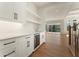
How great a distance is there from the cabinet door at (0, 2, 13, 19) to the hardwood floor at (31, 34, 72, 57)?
152cm

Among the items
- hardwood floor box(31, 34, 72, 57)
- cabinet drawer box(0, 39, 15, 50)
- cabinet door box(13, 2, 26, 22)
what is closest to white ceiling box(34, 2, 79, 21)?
cabinet door box(13, 2, 26, 22)

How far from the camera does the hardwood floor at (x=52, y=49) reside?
10.4 ft

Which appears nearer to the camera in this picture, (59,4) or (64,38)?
(59,4)

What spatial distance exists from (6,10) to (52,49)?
2033 millimetres

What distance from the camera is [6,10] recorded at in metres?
2.25

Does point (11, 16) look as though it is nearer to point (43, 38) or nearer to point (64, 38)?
point (43, 38)

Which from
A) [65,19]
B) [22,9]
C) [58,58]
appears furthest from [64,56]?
[22,9]

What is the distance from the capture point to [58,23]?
3.34 meters

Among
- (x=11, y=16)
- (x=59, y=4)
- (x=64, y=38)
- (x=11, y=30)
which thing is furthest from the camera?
(x=64, y=38)

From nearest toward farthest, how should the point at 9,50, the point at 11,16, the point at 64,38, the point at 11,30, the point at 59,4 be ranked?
1. the point at 9,50
2. the point at 11,16
3. the point at 11,30
4. the point at 59,4
5. the point at 64,38

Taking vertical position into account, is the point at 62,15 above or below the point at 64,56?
above

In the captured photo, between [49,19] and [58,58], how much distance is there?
137 centimetres

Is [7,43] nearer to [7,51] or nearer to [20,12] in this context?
[7,51]

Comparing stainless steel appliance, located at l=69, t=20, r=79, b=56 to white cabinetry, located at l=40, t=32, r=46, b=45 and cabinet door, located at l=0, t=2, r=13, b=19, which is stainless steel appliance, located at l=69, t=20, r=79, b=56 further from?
cabinet door, located at l=0, t=2, r=13, b=19
